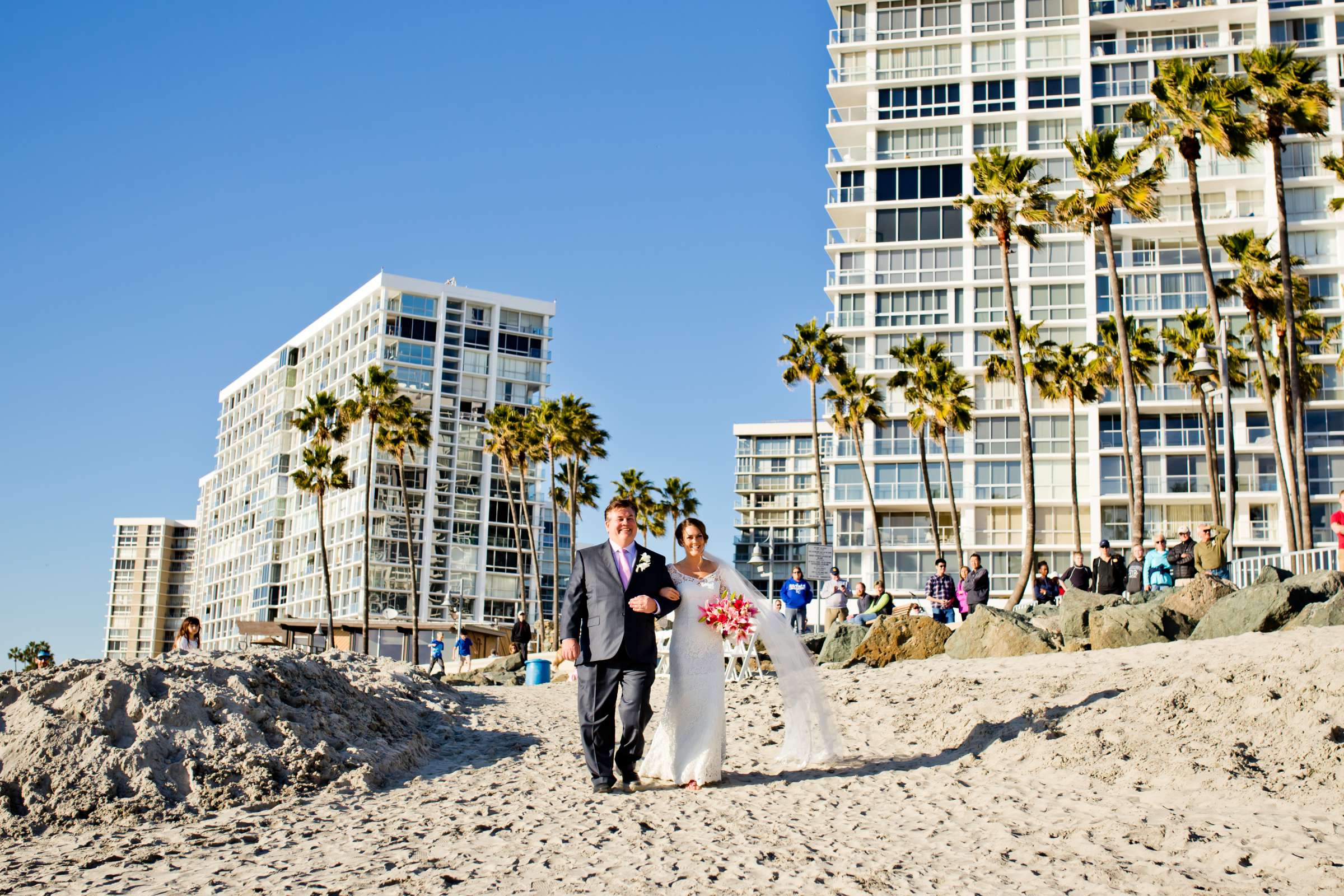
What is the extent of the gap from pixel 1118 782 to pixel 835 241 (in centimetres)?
5412

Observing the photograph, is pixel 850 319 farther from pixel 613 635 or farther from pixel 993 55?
pixel 613 635

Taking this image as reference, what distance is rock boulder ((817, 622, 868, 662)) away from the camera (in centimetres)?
1736

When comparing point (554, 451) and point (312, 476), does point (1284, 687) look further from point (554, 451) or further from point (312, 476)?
point (312, 476)

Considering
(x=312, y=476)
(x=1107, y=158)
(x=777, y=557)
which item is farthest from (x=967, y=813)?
(x=777, y=557)

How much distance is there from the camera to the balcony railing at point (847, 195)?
59.2m

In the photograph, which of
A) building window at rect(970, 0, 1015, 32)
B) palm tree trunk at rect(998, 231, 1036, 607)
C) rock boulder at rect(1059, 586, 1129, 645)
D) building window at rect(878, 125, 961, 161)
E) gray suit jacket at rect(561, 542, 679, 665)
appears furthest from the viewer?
building window at rect(970, 0, 1015, 32)

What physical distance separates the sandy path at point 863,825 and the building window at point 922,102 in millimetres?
51425

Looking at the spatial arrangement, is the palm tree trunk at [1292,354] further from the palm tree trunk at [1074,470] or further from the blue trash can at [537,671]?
the blue trash can at [537,671]

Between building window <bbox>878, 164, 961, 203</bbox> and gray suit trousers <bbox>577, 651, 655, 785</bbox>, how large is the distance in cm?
5327

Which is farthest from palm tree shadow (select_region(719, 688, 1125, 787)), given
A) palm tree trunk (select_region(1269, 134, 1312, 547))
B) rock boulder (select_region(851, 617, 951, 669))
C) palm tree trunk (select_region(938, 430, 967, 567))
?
palm tree trunk (select_region(938, 430, 967, 567))

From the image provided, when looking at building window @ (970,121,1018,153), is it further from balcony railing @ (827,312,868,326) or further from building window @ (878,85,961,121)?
balcony railing @ (827,312,868,326)

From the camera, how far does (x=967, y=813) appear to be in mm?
7785

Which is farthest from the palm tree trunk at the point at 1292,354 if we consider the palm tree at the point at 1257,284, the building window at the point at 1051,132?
the building window at the point at 1051,132

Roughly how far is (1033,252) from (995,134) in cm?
612
